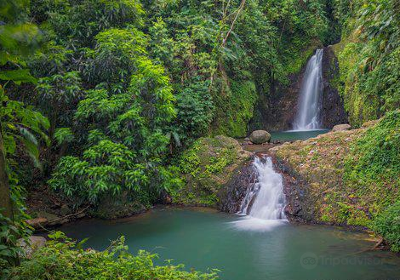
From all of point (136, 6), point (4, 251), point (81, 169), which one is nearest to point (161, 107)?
point (81, 169)

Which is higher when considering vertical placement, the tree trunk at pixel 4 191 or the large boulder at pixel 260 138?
the large boulder at pixel 260 138

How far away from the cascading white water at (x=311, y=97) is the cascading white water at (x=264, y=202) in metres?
8.06

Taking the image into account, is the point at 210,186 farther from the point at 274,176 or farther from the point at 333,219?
the point at 333,219

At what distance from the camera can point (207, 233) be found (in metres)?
8.53

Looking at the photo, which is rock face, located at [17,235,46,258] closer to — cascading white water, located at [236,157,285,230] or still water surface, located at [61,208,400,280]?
still water surface, located at [61,208,400,280]

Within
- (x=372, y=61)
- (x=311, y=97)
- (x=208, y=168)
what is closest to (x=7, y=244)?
(x=372, y=61)

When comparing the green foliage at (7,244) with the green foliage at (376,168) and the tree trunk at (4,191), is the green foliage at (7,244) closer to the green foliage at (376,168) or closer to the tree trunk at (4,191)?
the tree trunk at (4,191)

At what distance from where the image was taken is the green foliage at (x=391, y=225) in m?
6.56

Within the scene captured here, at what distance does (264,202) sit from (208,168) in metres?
2.03

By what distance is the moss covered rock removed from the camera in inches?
409

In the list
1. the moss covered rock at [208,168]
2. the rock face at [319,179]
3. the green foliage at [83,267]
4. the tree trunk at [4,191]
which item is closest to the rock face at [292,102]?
the moss covered rock at [208,168]

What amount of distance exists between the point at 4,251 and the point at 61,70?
705 cm

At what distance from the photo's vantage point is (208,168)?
10.9 metres

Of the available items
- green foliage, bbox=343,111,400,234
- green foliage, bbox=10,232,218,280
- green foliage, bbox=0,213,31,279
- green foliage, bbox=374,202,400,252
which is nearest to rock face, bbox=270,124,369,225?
green foliage, bbox=343,111,400,234
